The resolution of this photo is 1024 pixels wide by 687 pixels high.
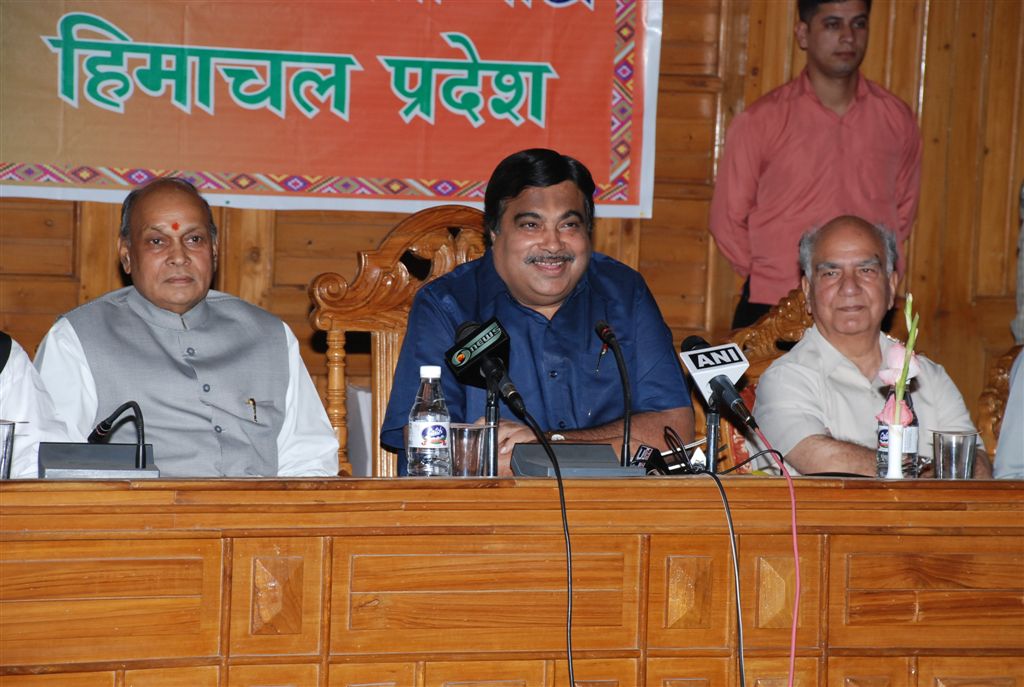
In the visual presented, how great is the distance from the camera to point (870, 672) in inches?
75.0

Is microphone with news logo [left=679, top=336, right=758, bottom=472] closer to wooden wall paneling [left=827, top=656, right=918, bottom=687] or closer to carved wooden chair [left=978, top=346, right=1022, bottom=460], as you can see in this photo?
wooden wall paneling [left=827, top=656, right=918, bottom=687]

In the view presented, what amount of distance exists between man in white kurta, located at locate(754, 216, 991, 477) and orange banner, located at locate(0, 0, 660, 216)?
4.16 feet

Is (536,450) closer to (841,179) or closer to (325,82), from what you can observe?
(325,82)

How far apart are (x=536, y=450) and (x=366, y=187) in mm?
2042

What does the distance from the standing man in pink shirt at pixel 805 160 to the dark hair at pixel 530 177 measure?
4.75 ft

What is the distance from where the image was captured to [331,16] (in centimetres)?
386

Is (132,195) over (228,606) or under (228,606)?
over

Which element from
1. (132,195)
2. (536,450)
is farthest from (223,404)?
(536,450)

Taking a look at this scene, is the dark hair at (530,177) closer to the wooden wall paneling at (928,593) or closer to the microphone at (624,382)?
the microphone at (624,382)

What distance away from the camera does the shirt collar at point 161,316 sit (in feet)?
8.79

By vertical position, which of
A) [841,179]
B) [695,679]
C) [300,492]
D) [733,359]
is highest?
[841,179]

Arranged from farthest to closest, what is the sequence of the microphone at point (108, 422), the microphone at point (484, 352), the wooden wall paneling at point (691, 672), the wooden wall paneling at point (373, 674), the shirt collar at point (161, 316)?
the shirt collar at point (161, 316), the microphone at point (484, 352), the microphone at point (108, 422), the wooden wall paneling at point (691, 672), the wooden wall paneling at point (373, 674)

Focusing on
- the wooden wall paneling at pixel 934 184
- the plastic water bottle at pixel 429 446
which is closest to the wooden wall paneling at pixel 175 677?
the plastic water bottle at pixel 429 446

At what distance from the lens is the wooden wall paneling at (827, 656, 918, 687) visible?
6.22 ft
